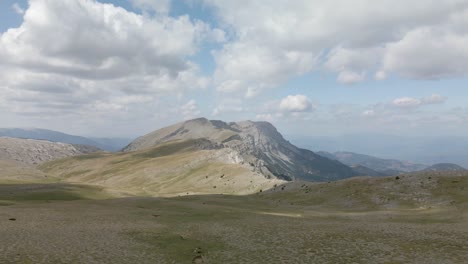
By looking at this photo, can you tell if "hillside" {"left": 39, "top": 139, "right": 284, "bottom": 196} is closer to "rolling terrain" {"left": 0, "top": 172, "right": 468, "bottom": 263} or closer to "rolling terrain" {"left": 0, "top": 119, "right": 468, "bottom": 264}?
"rolling terrain" {"left": 0, "top": 119, "right": 468, "bottom": 264}

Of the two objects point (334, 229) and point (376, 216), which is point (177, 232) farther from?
point (376, 216)

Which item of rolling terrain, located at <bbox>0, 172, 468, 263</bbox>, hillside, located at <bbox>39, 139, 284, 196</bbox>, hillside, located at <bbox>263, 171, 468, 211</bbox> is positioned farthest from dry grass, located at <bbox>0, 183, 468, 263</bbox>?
hillside, located at <bbox>39, 139, 284, 196</bbox>

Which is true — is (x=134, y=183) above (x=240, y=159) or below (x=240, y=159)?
below

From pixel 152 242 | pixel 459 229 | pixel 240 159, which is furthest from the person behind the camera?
pixel 240 159

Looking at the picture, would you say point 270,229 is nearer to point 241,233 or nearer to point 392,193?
point 241,233

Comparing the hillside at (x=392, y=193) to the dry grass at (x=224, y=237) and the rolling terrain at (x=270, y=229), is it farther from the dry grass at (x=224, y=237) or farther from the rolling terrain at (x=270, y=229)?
the dry grass at (x=224, y=237)

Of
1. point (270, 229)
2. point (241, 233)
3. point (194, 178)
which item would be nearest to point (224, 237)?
point (241, 233)

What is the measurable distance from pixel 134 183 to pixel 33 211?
405ft

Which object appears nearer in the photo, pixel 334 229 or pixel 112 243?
pixel 112 243

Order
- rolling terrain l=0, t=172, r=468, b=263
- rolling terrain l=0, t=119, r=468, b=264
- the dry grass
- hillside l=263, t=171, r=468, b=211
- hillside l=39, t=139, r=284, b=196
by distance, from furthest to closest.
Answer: hillside l=39, t=139, r=284, b=196, hillside l=263, t=171, r=468, b=211, rolling terrain l=0, t=119, r=468, b=264, rolling terrain l=0, t=172, r=468, b=263, the dry grass

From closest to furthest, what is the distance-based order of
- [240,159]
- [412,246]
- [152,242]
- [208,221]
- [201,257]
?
[201,257] → [412,246] → [152,242] → [208,221] → [240,159]

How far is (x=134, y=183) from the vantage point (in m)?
164

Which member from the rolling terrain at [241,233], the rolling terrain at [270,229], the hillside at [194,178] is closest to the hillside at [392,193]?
the rolling terrain at [270,229]

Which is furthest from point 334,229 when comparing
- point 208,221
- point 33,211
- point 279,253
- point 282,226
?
point 33,211
